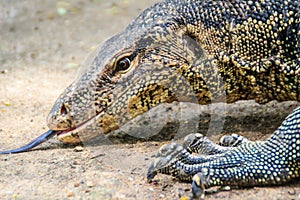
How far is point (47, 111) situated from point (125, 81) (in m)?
1.63

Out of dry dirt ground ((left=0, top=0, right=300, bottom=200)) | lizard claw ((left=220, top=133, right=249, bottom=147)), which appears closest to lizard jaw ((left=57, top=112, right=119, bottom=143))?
dry dirt ground ((left=0, top=0, right=300, bottom=200))

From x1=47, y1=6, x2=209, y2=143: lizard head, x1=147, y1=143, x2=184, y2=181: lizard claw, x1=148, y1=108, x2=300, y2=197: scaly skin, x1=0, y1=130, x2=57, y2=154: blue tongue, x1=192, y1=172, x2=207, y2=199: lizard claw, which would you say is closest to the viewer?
x1=192, y1=172, x2=207, y2=199: lizard claw

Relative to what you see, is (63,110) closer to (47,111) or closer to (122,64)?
(122,64)

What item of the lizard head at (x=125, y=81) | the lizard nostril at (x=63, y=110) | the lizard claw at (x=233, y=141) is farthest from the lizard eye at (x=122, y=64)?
the lizard claw at (x=233, y=141)

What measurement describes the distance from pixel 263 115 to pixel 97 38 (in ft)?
12.5

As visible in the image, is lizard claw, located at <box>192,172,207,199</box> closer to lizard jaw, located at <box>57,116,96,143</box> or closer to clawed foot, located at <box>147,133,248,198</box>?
clawed foot, located at <box>147,133,248,198</box>

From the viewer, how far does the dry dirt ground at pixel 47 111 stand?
4316mm

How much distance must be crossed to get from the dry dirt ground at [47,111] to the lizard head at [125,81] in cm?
35

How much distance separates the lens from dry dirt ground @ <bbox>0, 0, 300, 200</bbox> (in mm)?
4316

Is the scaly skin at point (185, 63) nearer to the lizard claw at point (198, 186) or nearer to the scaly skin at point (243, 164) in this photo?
the scaly skin at point (243, 164)

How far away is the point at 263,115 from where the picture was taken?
5988 mm

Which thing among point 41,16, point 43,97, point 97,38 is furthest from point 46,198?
point 41,16

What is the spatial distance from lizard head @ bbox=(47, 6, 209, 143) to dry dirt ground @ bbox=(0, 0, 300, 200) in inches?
13.6

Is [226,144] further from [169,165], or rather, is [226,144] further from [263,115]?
[263,115]
